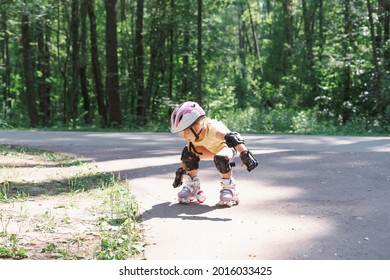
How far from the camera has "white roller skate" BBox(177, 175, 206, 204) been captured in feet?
20.2

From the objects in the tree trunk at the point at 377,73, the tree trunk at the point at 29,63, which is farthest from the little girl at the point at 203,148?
the tree trunk at the point at 29,63

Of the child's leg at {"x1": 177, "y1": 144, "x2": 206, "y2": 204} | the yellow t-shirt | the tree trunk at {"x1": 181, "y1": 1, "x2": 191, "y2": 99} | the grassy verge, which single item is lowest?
the grassy verge

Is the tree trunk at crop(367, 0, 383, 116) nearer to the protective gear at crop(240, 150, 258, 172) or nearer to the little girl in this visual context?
the little girl

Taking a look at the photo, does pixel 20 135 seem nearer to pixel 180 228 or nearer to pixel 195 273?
pixel 180 228

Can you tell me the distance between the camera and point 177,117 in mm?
5984

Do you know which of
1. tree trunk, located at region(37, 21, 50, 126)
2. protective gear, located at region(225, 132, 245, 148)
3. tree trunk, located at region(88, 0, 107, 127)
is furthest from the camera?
tree trunk, located at region(37, 21, 50, 126)

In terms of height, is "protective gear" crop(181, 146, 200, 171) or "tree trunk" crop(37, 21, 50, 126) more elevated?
"tree trunk" crop(37, 21, 50, 126)

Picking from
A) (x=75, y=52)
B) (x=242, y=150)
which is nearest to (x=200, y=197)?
(x=242, y=150)

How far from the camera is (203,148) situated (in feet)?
20.5

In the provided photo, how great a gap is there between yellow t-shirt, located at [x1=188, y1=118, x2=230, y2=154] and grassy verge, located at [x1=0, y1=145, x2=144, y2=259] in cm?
107

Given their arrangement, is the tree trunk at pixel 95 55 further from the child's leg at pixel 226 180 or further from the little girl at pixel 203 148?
the child's leg at pixel 226 180

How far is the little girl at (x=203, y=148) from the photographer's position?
19.4ft

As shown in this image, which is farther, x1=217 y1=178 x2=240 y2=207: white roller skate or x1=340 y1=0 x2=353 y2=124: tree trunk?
x1=340 y1=0 x2=353 y2=124: tree trunk

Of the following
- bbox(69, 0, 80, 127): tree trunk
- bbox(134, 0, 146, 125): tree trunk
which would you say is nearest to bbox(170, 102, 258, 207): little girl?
bbox(134, 0, 146, 125): tree trunk
